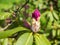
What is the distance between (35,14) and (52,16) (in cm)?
100

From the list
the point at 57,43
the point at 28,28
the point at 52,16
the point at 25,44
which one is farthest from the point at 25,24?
the point at 57,43

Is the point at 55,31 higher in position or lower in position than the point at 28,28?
lower

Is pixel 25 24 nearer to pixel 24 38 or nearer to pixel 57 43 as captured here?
pixel 24 38

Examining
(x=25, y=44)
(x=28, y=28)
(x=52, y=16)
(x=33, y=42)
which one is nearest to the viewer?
(x=25, y=44)

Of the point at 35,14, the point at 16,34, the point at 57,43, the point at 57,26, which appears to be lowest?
the point at 57,43

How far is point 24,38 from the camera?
1.42 metres

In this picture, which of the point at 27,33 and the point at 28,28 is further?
the point at 28,28

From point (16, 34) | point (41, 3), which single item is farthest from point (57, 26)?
point (16, 34)

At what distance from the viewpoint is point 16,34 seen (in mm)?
1524

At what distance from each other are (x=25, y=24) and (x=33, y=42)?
240 mm

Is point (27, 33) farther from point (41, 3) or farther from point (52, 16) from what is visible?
point (41, 3)

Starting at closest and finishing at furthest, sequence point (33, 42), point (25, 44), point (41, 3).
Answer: point (25, 44), point (33, 42), point (41, 3)

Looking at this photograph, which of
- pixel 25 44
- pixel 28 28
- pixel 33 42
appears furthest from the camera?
pixel 28 28

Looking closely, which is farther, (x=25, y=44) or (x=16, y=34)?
(x=16, y=34)
